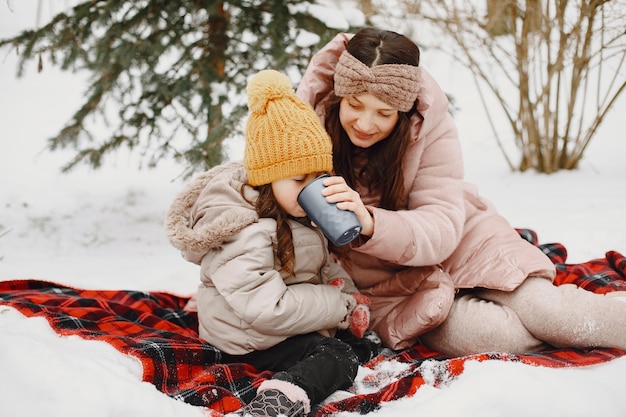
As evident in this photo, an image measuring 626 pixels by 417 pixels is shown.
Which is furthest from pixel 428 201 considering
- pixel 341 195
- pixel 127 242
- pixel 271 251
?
pixel 127 242

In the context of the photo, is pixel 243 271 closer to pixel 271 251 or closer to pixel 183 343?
pixel 271 251

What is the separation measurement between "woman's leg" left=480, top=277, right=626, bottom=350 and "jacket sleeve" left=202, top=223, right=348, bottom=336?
2.19 feet

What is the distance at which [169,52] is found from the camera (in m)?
3.47

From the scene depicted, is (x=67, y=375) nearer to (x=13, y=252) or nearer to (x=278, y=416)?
(x=278, y=416)

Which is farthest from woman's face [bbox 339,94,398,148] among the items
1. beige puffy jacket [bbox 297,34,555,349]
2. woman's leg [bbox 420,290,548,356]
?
woman's leg [bbox 420,290,548,356]

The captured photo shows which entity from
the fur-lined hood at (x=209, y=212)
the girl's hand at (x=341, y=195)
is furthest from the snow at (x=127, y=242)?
the girl's hand at (x=341, y=195)

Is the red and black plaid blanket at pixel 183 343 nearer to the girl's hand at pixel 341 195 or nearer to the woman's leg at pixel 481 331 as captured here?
the woman's leg at pixel 481 331

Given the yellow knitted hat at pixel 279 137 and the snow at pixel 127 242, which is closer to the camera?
the snow at pixel 127 242

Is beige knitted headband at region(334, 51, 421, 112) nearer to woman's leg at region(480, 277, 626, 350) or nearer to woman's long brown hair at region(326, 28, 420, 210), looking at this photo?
woman's long brown hair at region(326, 28, 420, 210)

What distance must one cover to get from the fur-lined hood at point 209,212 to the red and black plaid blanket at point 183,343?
33 centimetres

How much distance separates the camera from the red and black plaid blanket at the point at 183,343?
154 cm

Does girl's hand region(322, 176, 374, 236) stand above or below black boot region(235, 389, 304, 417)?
above

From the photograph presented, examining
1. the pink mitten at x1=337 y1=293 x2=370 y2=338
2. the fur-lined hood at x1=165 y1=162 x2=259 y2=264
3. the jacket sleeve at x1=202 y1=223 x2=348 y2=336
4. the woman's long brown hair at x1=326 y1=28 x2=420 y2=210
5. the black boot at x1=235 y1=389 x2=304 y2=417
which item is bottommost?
the black boot at x1=235 y1=389 x2=304 y2=417

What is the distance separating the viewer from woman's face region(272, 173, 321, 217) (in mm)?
1691
